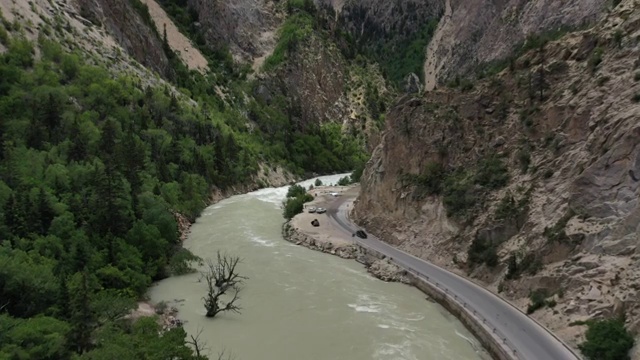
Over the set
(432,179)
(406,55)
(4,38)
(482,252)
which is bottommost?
(482,252)

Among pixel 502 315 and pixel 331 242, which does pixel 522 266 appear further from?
pixel 331 242

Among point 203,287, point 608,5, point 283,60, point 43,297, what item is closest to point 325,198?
point 203,287

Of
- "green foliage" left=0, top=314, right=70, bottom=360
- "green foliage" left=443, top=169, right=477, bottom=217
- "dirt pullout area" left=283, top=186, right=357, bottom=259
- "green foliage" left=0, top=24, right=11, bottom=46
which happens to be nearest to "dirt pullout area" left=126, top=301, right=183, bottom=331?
"green foliage" left=0, top=314, right=70, bottom=360

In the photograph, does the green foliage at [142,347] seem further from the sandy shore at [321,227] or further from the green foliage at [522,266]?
the sandy shore at [321,227]

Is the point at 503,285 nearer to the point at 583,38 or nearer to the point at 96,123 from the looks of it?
the point at 583,38

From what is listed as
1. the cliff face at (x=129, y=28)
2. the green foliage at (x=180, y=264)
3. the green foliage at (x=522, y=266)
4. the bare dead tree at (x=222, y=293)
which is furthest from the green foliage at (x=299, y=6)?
the green foliage at (x=522, y=266)

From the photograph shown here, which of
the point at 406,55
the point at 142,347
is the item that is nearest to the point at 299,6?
the point at 406,55

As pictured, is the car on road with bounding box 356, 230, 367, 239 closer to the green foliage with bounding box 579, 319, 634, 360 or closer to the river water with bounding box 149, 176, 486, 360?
the river water with bounding box 149, 176, 486, 360

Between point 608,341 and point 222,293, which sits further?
point 222,293
